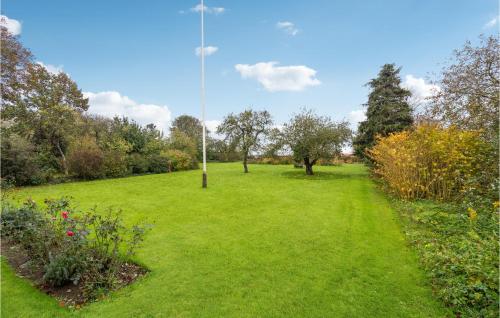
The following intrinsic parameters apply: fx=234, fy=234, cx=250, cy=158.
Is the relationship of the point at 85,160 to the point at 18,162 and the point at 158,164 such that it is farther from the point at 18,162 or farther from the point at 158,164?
the point at 158,164

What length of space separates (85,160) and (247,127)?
1115 centimetres

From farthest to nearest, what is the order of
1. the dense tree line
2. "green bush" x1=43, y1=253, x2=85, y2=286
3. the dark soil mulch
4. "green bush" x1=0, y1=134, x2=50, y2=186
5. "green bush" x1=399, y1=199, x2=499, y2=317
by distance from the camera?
1. the dense tree line
2. "green bush" x1=0, y1=134, x2=50, y2=186
3. "green bush" x1=43, y1=253, x2=85, y2=286
4. the dark soil mulch
5. "green bush" x1=399, y1=199, x2=499, y2=317

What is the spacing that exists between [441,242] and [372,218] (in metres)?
2.10

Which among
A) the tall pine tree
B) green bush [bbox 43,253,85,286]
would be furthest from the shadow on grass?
green bush [bbox 43,253,85,286]

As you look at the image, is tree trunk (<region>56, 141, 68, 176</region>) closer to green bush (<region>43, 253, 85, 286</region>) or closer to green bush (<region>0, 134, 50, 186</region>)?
green bush (<region>0, 134, 50, 186</region>)

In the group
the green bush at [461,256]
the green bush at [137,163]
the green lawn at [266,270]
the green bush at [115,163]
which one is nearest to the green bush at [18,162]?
the green bush at [115,163]

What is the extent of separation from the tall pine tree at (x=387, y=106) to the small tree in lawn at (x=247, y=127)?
23.8 ft

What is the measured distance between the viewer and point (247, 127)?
18062 millimetres

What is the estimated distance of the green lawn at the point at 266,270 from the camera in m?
2.84

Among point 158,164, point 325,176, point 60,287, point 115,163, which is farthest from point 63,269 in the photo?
point 158,164

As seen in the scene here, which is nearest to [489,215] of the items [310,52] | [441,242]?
[441,242]

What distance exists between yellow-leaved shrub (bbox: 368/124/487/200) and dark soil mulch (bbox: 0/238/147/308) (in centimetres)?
841

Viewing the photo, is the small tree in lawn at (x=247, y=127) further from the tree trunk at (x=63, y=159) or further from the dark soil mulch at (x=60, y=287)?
the dark soil mulch at (x=60, y=287)

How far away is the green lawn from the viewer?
2.84 m
